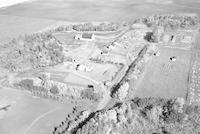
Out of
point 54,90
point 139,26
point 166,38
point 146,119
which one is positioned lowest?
point 146,119

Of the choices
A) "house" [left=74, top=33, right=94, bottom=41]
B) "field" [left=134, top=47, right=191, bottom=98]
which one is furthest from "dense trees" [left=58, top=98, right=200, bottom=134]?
"house" [left=74, top=33, right=94, bottom=41]

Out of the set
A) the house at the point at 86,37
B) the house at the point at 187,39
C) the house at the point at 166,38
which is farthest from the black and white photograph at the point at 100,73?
the house at the point at 166,38

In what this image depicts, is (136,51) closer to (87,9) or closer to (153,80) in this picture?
(153,80)

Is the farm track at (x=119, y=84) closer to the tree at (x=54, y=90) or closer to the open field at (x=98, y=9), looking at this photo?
the tree at (x=54, y=90)

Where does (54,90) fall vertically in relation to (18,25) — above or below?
below

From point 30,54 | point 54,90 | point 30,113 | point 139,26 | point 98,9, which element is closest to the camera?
point 30,113

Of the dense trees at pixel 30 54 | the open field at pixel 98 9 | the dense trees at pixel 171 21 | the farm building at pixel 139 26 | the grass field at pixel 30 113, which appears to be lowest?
the grass field at pixel 30 113

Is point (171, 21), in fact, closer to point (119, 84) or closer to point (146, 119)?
point (119, 84)

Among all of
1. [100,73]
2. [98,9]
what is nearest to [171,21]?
[98,9]

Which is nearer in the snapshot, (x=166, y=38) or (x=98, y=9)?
(x=166, y=38)
